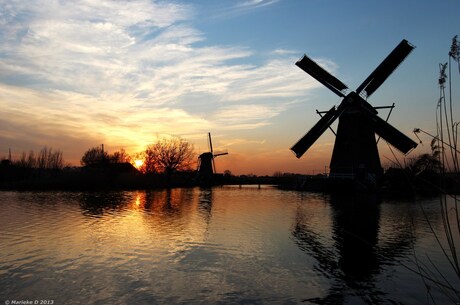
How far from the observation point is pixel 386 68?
117 ft

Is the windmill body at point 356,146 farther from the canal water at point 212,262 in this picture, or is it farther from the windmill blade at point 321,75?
the canal water at point 212,262

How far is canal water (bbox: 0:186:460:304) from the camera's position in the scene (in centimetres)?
754

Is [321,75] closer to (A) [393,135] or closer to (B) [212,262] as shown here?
(A) [393,135]

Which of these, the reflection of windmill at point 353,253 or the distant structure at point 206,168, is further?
the distant structure at point 206,168

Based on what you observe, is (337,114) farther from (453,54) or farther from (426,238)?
(453,54)

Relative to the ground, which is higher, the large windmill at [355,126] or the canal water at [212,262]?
Answer: the large windmill at [355,126]

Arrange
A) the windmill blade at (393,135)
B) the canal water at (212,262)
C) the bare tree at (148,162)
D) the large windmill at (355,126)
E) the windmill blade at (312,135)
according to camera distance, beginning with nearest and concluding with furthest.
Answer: the canal water at (212,262) < the windmill blade at (393,135) < the large windmill at (355,126) < the windmill blade at (312,135) < the bare tree at (148,162)

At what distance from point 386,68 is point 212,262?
3261 cm

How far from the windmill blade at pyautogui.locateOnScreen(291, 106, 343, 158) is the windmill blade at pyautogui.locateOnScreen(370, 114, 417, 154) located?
4349 millimetres

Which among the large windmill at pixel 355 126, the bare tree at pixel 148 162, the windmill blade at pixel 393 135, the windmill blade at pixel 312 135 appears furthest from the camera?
the bare tree at pixel 148 162

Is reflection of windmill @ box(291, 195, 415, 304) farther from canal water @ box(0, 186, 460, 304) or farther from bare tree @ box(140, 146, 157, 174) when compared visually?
bare tree @ box(140, 146, 157, 174)

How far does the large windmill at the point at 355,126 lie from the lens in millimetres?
35250

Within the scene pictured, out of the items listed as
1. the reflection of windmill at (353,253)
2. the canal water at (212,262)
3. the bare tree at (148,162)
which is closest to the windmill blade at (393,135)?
the reflection of windmill at (353,253)

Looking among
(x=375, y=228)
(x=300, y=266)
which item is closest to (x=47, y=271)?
(x=300, y=266)
